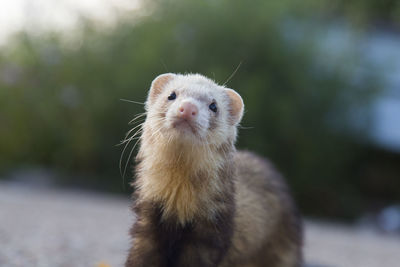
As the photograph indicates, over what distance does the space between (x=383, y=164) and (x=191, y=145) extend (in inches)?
508

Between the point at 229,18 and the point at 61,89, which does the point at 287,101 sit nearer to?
the point at 229,18

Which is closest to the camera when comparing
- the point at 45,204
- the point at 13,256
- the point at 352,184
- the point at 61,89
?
the point at 13,256

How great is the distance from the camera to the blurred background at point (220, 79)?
11.5 metres

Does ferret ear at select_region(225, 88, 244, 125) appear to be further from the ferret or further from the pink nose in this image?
the pink nose

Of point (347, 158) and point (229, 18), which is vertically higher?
point (229, 18)

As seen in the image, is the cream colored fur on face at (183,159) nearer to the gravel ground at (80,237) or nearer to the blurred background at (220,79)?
the gravel ground at (80,237)

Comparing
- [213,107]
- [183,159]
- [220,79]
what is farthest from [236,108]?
[220,79]

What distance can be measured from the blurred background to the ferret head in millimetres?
7237

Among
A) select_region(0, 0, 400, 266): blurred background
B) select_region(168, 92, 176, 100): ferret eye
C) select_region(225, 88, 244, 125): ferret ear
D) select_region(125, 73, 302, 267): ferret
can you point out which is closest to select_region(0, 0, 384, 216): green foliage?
select_region(0, 0, 400, 266): blurred background

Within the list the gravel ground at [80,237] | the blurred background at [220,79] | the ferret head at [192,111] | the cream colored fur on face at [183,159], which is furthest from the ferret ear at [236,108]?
the blurred background at [220,79]

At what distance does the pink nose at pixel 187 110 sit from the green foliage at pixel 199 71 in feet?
25.8

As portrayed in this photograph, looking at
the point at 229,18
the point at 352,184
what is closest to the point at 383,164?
the point at 352,184

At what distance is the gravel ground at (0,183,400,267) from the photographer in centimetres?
484

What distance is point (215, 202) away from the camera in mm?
3086
